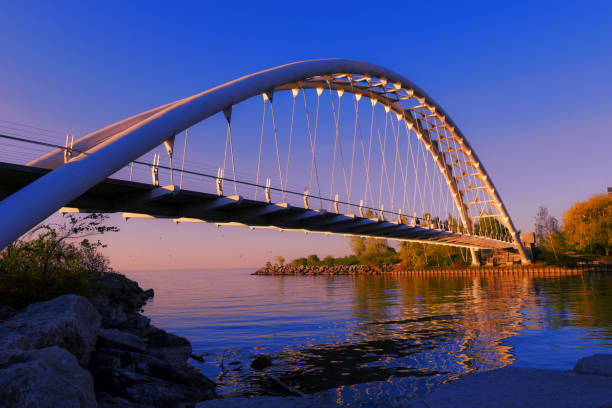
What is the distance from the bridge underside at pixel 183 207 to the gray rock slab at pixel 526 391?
11.8 metres

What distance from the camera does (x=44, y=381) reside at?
262 inches

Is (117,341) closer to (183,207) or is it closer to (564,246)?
(183,207)

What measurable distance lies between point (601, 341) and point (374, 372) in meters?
9.57

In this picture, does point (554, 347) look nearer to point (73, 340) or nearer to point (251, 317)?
point (73, 340)

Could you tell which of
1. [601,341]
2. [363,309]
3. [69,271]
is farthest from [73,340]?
[363,309]

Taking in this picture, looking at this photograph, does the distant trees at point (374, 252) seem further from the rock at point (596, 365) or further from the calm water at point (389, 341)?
the rock at point (596, 365)

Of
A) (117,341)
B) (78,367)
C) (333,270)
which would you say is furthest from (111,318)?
(333,270)

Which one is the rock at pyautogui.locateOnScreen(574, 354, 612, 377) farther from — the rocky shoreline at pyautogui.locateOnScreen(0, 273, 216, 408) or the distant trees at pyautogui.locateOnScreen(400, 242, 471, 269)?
the distant trees at pyautogui.locateOnScreen(400, 242, 471, 269)

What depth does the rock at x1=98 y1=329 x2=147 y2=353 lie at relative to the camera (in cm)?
1294

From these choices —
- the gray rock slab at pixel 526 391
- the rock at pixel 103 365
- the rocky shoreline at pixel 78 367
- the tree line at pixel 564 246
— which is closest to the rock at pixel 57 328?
the rocky shoreline at pixel 78 367

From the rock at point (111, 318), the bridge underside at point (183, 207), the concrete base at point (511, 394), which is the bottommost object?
the concrete base at point (511, 394)

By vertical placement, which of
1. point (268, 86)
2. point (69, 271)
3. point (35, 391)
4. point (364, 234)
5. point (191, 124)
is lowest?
point (35, 391)

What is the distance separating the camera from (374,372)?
1372 cm

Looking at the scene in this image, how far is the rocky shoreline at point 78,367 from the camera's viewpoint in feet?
21.7
